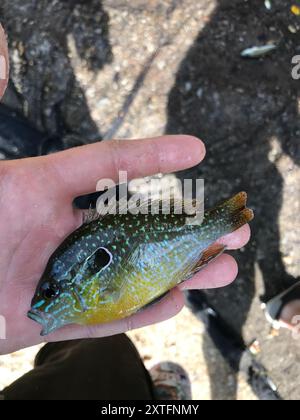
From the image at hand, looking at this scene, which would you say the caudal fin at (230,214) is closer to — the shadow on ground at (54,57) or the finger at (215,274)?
the finger at (215,274)

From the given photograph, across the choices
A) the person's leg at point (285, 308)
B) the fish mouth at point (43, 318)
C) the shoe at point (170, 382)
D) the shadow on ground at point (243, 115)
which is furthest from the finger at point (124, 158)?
the shoe at point (170, 382)

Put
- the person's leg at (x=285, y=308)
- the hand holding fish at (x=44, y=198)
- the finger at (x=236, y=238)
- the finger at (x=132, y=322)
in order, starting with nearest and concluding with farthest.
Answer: the hand holding fish at (x=44, y=198) < the finger at (x=132, y=322) < the finger at (x=236, y=238) < the person's leg at (x=285, y=308)

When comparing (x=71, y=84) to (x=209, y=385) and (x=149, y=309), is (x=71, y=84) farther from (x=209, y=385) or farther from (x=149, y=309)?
(x=209, y=385)

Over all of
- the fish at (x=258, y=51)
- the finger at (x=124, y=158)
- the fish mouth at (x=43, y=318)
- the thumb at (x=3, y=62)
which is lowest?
the fish mouth at (x=43, y=318)

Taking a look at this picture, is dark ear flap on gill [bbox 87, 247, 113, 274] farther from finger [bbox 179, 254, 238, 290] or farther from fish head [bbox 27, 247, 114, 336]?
finger [bbox 179, 254, 238, 290]

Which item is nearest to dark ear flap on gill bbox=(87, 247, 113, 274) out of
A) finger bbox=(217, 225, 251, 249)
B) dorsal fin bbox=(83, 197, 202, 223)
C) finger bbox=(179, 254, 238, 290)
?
dorsal fin bbox=(83, 197, 202, 223)

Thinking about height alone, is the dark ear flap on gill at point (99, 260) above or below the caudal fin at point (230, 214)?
below

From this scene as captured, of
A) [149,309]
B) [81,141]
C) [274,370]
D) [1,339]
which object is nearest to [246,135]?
[81,141]
